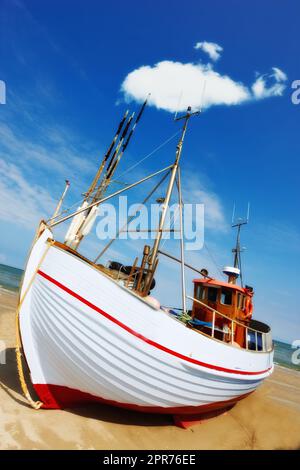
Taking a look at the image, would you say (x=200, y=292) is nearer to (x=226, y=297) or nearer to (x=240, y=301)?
(x=226, y=297)

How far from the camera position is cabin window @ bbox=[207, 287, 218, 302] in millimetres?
11164

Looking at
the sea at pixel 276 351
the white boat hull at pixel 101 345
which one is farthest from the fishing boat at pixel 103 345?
the sea at pixel 276 351

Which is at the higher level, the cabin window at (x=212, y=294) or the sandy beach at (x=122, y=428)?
the cabin window at (x=212, y=294)

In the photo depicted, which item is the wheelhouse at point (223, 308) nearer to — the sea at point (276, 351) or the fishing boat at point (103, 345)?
the fishing boat at point (103, 345)

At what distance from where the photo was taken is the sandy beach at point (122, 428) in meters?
5.96

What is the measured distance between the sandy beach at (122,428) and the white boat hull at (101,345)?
630 millimetres

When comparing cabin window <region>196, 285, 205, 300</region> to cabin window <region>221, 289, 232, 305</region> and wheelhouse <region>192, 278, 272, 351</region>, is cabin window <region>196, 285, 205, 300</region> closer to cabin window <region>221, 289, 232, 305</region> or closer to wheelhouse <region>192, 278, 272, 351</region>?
wheelhouse <region>192, 278, 272, 351</region>

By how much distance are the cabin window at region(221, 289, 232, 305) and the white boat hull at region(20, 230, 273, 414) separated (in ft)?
12.0

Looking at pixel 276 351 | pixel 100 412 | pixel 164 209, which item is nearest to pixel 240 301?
pixel 164 209

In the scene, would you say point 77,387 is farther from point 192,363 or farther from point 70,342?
point 192,363

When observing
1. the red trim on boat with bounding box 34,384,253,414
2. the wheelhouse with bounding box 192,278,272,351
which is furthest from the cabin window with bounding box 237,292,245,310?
the red trim on boat with bounding box 34,384,253,414

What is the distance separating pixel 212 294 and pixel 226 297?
22.1 inches

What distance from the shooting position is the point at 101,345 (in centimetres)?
620
